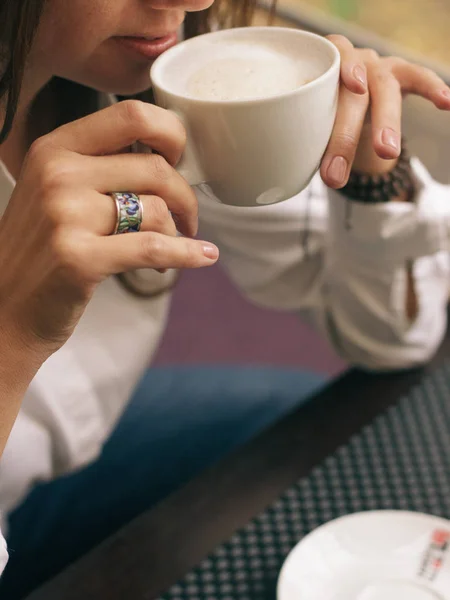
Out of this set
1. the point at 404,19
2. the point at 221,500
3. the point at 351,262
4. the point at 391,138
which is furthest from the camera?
the point at 404,19

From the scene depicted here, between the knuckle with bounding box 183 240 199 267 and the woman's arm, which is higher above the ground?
the knuckle with bounding box 183 240 199 267

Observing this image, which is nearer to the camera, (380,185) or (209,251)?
(209,251)

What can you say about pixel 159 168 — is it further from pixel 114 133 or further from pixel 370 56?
pixel 370 56

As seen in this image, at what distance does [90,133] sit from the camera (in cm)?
42

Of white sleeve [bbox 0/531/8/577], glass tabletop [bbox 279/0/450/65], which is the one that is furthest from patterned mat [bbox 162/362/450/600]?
glass tabletop [bbox 279/0/450/65]

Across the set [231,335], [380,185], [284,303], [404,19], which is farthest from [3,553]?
[404,19]

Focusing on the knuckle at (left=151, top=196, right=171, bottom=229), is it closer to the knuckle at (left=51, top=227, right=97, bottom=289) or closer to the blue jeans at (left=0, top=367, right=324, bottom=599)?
the knuckle at (left=51, top=227, right=97, bottom=289)

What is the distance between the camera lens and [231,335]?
172cm

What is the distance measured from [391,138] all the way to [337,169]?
6 cm

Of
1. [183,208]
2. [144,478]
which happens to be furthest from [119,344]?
[183,208]

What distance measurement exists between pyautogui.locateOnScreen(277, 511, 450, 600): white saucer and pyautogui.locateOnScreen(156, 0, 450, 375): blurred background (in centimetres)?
110

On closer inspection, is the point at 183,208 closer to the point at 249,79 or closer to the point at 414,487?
the point at 249,79

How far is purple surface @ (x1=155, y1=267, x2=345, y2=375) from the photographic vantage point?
5.47ft

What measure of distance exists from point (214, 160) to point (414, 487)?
1.09 ft
